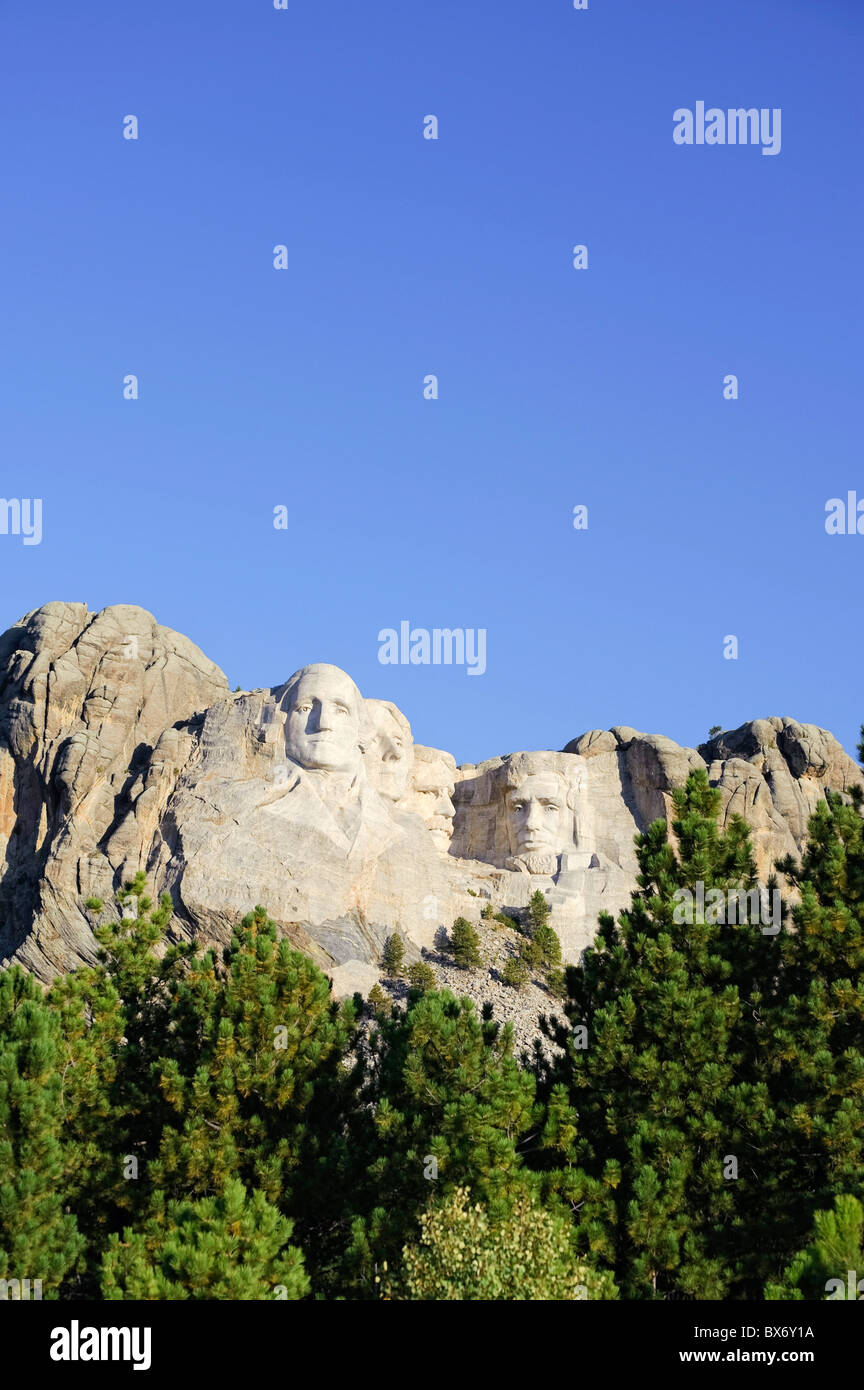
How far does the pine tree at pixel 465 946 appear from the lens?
40906mm

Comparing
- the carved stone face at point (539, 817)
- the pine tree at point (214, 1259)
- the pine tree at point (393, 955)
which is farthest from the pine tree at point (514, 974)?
the pine tree at point (214, 1259)

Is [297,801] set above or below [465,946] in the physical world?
above

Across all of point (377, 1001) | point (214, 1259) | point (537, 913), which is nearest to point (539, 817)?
point (537, 913)

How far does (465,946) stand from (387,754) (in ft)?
21.4

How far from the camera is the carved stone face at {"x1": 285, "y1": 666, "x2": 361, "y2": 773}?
41.2 meters

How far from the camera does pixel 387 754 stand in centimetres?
4519

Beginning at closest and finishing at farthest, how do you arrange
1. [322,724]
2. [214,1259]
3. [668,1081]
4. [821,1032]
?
[214,1259] → [668,1081] → [821,1032] → [322,724]

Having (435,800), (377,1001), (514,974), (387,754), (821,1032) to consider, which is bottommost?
(821,1032)

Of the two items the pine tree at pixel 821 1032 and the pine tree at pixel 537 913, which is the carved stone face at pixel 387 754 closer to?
the pine tree at pixel 537 913

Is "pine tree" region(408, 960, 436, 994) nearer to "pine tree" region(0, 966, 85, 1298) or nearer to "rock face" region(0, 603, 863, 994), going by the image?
"rock face" region(0, 603, 863, 994)

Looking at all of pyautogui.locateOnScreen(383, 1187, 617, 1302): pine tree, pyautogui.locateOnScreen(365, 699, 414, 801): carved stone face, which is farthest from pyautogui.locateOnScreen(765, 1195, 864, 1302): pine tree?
pyautogui.locateOnScreen(365, 699, 414, 801): carved stone face

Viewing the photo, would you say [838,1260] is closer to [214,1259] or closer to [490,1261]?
[490,1261]

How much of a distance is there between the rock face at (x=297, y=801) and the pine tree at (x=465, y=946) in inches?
26.5
